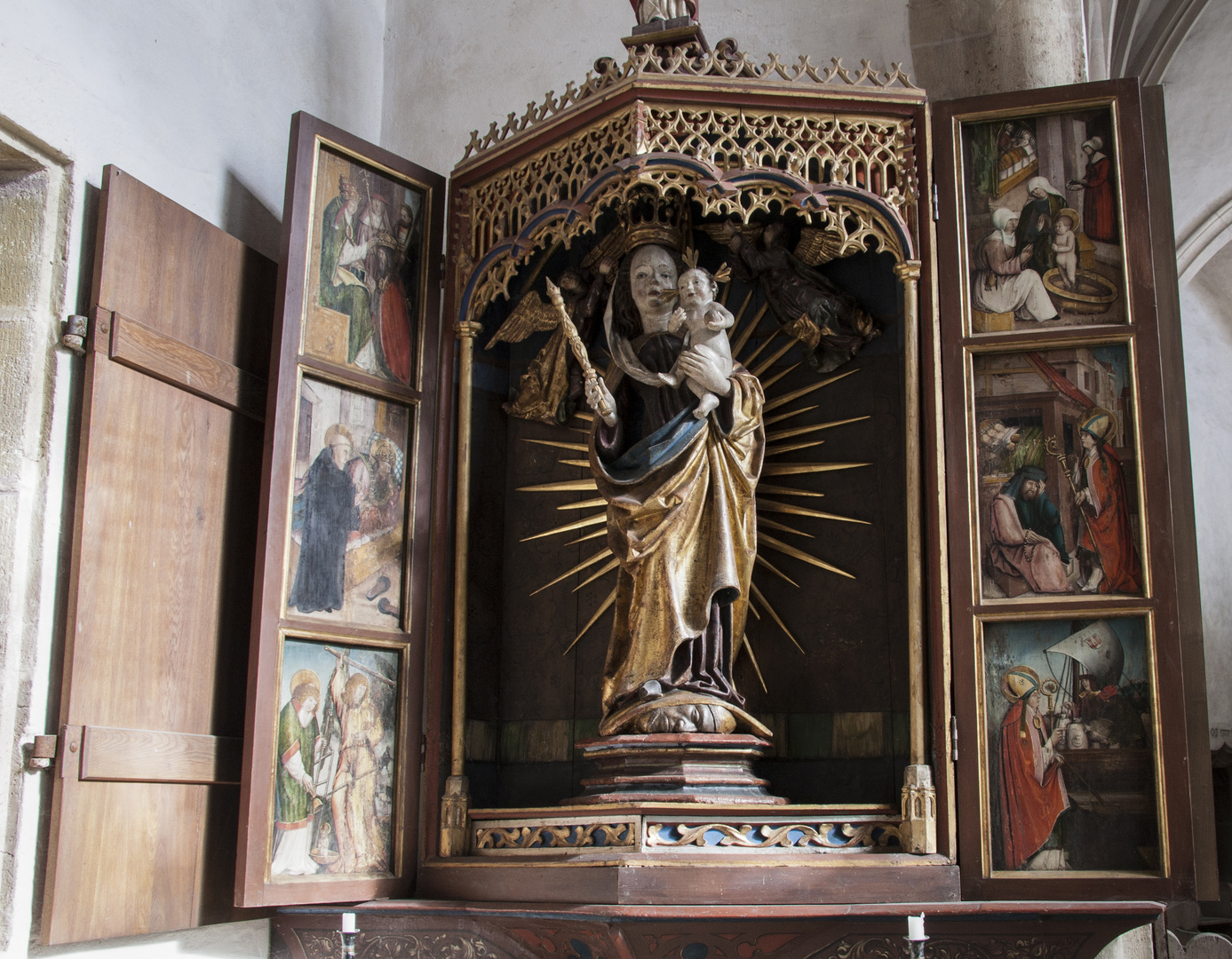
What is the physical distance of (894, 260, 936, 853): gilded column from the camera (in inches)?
177

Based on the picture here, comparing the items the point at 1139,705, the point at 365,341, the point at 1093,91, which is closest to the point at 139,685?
the point at 365,341

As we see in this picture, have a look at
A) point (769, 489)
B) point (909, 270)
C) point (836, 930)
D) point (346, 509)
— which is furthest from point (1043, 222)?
point (346, 509)

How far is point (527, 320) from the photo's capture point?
5.77 m

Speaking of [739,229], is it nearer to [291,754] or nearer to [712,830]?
[712,830]

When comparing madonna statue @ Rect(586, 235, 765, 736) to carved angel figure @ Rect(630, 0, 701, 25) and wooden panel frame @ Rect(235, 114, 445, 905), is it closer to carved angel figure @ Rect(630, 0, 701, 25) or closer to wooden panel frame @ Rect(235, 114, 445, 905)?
wooden panel frame @ Rect(235, 114, 445, 905)

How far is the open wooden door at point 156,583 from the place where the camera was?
4082 millimetres

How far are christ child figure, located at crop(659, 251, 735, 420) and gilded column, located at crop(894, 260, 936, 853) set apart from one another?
0.66m

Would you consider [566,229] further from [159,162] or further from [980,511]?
[980,511]

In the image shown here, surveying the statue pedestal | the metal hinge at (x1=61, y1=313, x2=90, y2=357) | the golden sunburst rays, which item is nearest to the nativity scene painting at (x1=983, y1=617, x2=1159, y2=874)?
the statue pedestal

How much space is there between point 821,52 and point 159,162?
3.15 m

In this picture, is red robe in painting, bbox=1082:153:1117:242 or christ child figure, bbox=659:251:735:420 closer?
red robe in painting, bbox=1082:153:1117:242

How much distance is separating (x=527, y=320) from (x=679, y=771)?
2101mm

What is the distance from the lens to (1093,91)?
4938mm

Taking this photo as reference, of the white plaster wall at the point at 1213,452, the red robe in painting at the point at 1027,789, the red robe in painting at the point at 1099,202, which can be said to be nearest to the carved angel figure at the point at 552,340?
the red robe in painting at the point at 1099,202
